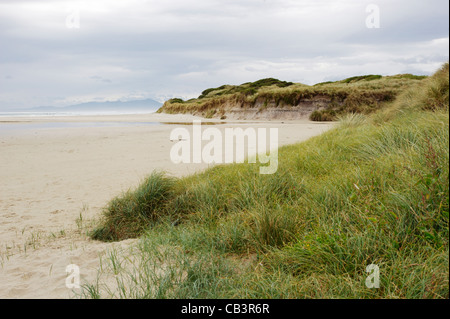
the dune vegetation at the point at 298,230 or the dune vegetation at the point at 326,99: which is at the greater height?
the dune vegetation at the point at 326,99

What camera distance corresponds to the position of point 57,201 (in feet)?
20.5

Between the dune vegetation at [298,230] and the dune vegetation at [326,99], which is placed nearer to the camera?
the dune vegetation at [298,230]

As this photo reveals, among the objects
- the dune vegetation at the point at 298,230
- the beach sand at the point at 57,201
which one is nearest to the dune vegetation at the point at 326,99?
the beach sand at the point at 57,201

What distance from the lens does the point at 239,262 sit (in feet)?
10.4

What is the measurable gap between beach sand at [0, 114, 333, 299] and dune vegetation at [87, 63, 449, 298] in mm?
521

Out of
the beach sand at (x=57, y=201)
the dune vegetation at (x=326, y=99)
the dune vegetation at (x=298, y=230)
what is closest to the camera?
the dune vegetation at (x=298, y=230)

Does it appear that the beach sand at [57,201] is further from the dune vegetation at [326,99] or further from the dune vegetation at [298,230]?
the dune vegetation at [326,99]

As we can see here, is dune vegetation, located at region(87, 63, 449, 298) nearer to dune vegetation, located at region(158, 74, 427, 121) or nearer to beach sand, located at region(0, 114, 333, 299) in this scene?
beach sand, located at region(0, 114, 333, 299)

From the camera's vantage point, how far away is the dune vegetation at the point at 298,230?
2432 millimetres

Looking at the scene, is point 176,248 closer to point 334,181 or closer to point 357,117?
point 334,181

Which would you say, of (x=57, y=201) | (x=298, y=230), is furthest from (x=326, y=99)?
(x=298, y=230)

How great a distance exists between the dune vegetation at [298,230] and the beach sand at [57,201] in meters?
0.52

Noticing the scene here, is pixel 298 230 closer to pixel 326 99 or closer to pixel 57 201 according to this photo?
pixel 57 201
